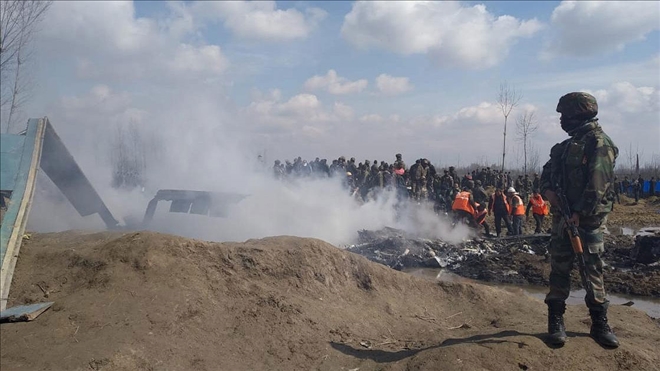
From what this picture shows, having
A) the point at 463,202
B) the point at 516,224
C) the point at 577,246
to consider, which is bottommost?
the point at 516,224

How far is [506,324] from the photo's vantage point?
16.6ft

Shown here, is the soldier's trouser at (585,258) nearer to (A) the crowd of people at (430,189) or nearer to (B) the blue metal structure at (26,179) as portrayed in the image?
(B) the blue metal structure at (26,179)

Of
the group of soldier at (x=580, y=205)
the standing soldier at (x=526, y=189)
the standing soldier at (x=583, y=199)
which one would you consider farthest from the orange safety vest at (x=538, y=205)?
the standing soldier at (x=583, y=199)

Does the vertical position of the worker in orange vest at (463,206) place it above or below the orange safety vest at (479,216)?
above

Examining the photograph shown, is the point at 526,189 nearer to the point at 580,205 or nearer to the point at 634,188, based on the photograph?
the point at 634,188

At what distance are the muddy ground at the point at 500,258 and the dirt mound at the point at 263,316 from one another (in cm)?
487

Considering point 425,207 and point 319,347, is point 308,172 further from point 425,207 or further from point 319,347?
point 319,347

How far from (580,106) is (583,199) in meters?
0.89

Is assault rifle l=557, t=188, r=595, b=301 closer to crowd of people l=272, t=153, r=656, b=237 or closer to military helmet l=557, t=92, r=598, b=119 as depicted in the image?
military helmet l=557, t=92, r=598, b=119

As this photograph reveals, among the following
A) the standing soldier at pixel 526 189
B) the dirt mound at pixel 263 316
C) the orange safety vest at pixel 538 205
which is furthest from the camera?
the standing soldier at pixel 526 189

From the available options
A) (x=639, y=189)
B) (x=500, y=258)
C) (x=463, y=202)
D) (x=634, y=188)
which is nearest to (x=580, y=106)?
(x=500, y=258)

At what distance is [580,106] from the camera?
4.37 m

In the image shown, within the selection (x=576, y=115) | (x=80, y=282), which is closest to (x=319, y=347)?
(x=80, y=282)

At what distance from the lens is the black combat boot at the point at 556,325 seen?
3984 mm
